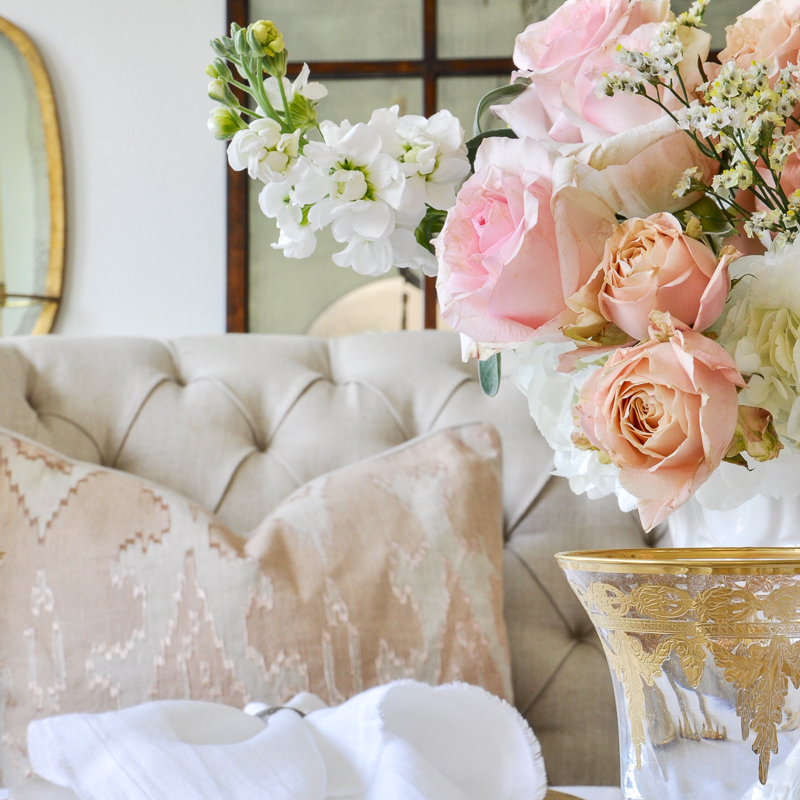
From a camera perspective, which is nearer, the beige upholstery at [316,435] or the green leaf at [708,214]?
the green leaf at [708,214]

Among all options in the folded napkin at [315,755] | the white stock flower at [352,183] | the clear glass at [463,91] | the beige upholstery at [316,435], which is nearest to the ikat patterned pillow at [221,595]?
the beige upholstery at [316,435]

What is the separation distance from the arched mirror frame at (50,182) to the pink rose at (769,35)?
1.27 meters

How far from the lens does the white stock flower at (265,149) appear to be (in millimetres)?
349

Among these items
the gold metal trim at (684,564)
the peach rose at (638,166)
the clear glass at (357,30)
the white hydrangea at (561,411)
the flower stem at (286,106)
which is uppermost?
the clear glass at (357,30)

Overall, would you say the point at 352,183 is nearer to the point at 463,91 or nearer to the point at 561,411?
the point at 561,411

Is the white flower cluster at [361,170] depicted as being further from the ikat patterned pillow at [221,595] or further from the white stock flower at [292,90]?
the ikat patterned pillow at [221,595]

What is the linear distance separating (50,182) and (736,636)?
1.39m

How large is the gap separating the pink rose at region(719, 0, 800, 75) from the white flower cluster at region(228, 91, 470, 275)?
12 cm

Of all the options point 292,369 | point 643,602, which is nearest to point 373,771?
point 643,602

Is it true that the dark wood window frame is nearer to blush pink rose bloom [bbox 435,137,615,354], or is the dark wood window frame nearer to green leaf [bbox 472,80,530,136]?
green leaf [bbox 472,80,530,136]

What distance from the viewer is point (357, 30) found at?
56.6 inches

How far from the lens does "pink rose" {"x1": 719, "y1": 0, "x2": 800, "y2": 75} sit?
0.33 metres

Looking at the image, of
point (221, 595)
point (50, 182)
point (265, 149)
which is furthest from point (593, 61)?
point (50, 182)

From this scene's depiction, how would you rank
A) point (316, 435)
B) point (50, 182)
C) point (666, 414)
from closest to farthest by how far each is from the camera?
point (666, 414) < point (316, 435) < point (50, 182)
